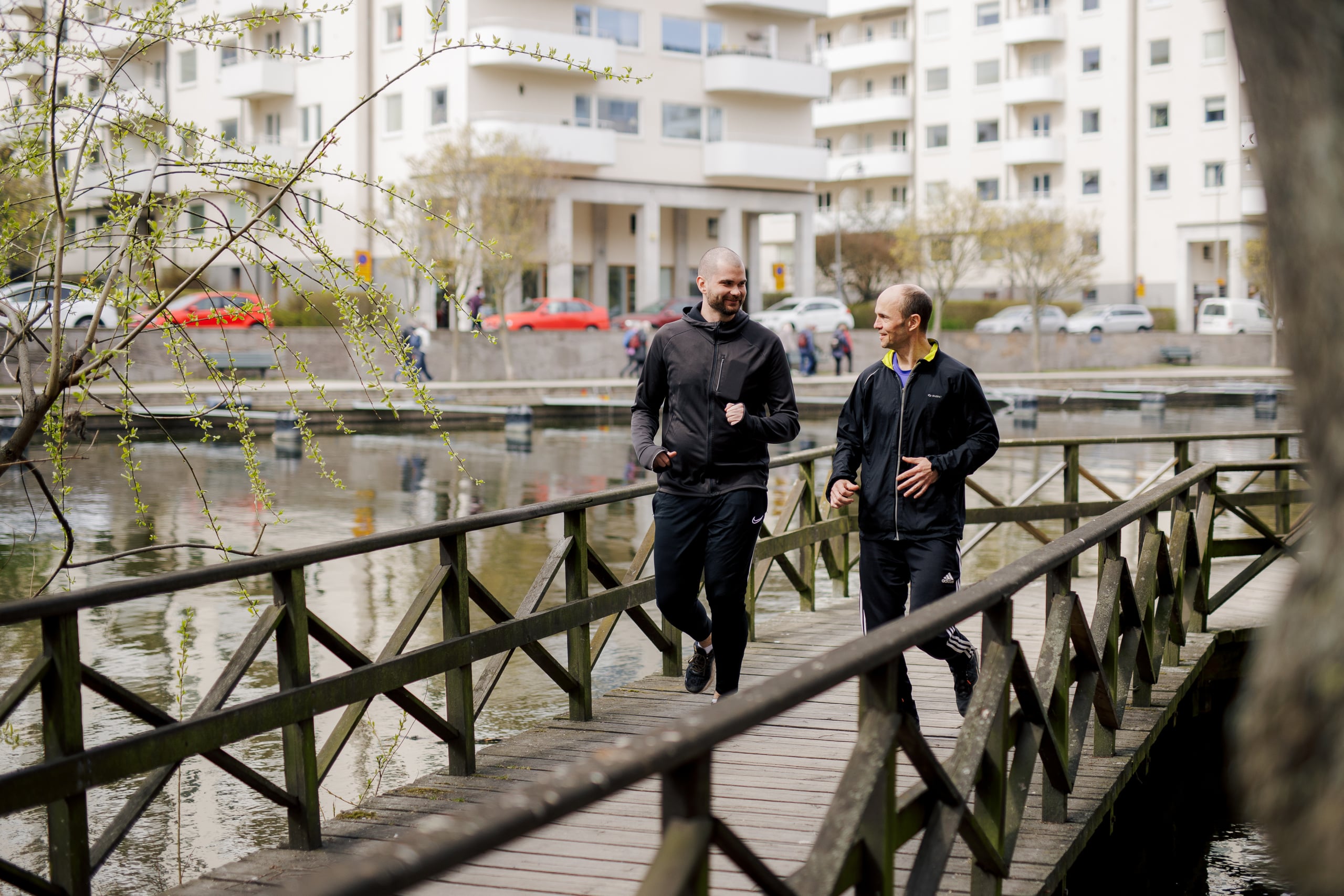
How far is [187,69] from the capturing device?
5784cm

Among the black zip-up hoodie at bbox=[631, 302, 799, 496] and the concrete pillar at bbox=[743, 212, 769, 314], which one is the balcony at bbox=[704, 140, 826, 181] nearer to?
the concrete pillar at bbox=[743, 212, 769, 314]

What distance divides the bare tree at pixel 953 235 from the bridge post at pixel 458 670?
44.0 meters

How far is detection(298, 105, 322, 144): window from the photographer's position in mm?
51969

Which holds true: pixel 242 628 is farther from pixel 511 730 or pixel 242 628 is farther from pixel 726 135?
pixel 726 135

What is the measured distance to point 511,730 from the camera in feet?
27.4

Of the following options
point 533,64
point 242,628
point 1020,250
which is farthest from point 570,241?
point 242,628

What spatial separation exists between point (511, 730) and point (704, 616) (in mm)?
2680

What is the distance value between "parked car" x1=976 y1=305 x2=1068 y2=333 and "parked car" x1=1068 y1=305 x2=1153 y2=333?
1.57 feet

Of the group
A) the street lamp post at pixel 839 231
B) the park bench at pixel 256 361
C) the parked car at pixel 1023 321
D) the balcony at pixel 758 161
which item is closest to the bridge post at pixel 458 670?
the park bench at pixel 256 361

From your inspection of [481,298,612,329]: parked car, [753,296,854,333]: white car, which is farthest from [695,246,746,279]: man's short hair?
[753,296,854,333]: white car

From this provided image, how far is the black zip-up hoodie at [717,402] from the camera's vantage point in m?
5.57

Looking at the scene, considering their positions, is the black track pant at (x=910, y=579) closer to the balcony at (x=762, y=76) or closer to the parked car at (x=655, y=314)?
the parked car at (x=655, y=314)

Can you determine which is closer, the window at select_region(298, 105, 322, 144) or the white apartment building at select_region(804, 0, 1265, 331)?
the window at select_region(298, 105, 322, 144)

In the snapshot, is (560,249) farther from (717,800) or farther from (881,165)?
(717,800)
